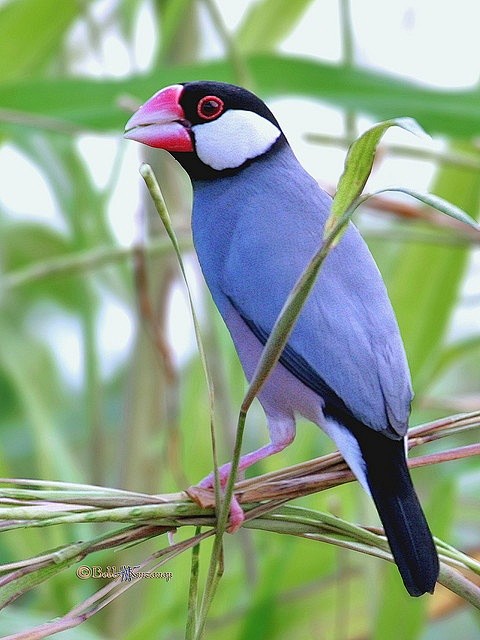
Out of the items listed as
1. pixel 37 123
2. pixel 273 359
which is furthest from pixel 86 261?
pixel 273 359

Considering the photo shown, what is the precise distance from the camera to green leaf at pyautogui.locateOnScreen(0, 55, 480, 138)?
47.5 inches

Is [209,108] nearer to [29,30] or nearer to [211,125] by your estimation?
[211,125]

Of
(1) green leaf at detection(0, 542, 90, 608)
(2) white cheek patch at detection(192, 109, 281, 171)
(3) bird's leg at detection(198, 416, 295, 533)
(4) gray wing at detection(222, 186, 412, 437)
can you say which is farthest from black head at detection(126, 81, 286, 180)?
(1) green leaf at detection(0, 542, 90, 608)

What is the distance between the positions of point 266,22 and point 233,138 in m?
0.74

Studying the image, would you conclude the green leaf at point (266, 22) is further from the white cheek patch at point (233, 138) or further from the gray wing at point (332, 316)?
the gray wing at point (332, 316)

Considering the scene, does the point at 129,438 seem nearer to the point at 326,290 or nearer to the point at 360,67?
the point at 360,67

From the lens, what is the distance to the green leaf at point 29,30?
141 cm

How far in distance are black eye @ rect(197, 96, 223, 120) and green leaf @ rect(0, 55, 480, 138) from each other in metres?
0.30

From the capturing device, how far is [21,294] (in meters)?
1.96

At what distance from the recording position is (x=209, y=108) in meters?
0.91

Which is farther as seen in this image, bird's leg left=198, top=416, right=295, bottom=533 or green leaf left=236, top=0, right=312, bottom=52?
green leaf left=236, top=0, right=312, bottom=52

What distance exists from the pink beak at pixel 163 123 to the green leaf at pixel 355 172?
41 cm

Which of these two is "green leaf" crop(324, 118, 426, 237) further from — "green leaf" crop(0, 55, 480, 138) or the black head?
"green leaf" crop(0, 55, 480, 138)

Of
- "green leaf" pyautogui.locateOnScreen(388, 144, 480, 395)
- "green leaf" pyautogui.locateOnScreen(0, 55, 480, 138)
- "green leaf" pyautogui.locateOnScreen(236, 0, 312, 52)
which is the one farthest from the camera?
"green leaf" pyautogui.locateOnScreen(236, 0, 312, 52)
